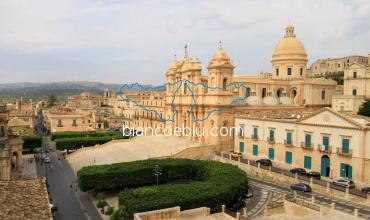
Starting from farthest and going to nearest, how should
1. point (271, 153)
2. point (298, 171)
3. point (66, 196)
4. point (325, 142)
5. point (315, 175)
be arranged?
point (271, 153), point (298, 171), point (325, 142), point (315, 175), point (66, 196)

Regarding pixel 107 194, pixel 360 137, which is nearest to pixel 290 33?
pixel 360 137

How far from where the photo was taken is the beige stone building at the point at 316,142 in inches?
1251

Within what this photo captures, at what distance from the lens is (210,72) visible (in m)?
48.8

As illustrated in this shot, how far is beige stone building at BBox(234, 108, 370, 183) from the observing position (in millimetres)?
31781

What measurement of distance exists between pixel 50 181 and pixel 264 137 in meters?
25.2

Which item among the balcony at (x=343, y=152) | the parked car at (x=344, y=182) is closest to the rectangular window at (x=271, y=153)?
the balcony at (x=343, y=152)

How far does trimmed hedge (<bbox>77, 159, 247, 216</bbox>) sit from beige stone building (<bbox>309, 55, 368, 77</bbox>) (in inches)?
3166

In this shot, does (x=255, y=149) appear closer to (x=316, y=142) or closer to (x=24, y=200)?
(x=316, y=142)

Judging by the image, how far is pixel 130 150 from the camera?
47.7m

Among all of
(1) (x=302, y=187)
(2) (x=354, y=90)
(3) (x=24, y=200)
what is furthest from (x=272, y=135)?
(3) (x=24, y=200)

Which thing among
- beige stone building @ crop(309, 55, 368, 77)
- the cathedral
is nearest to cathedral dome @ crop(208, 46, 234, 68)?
the cathedral

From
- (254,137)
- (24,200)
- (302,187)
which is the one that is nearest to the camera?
(24,200)

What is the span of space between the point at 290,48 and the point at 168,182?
126ft

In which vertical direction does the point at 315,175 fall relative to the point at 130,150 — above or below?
below
